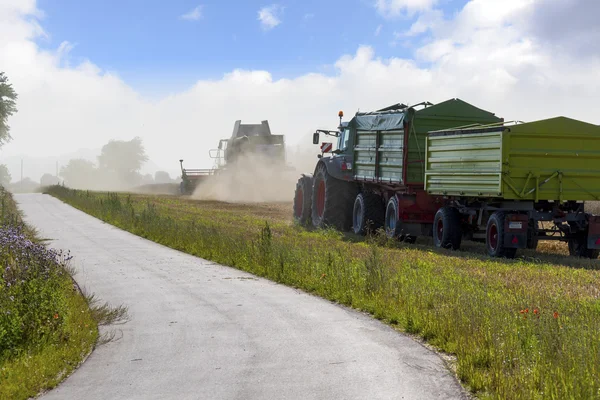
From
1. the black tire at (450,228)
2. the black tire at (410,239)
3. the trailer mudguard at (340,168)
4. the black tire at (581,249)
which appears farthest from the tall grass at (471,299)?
the trailer mudguard at (340,168)

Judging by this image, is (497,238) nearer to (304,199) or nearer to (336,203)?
(336,203)

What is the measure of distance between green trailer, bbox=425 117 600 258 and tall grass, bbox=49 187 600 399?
1106 millimetres

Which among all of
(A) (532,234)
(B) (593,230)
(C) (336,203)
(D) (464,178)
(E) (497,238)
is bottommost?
(E) (497,238)

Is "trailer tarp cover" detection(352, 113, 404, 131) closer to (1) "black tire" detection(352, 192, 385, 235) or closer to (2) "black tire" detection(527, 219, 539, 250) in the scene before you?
(1) "black tire" detection(352, 192, 385, 235)

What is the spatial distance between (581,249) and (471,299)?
28.4 feet

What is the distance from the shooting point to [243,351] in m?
8.47

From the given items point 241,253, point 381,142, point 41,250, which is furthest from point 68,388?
point 381,142

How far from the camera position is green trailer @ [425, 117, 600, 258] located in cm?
1647

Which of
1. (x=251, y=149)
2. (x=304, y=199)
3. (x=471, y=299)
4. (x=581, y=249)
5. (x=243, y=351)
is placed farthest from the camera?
(x=251, y=149)

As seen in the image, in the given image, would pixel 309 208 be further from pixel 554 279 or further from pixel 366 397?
pixel 366 397

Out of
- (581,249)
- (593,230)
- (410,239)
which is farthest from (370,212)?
(593,230)

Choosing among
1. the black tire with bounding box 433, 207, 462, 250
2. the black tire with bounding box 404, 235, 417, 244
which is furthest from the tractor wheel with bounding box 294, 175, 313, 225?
the black tire with bounding box 433, 207, 462, 250

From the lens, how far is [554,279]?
13156 mm

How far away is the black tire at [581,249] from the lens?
1728 centimetres
